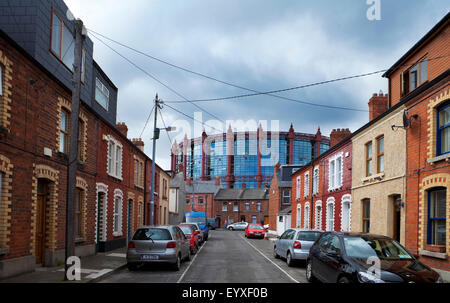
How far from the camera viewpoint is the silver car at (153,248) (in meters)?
12.8

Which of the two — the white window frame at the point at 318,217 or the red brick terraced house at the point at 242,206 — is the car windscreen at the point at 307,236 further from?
the red brick terraced house at the point at 242,206

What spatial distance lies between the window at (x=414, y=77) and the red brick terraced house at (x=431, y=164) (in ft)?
3.11

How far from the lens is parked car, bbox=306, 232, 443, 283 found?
24.7ft

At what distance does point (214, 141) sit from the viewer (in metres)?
96.3

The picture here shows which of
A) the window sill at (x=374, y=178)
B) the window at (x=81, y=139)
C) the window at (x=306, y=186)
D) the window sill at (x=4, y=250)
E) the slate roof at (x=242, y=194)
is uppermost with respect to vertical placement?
the window at (x=81, y=139)

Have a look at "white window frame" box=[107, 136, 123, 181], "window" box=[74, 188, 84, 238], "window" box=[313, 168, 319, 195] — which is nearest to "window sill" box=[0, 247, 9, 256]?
"window" box=[74, 188, 84, 238]

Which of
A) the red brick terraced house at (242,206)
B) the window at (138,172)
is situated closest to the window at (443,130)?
the window at (138,172)

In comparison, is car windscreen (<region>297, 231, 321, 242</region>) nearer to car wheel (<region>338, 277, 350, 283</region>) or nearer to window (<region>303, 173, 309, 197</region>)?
car wheel (<region>338, 277, 350, 283</region>)

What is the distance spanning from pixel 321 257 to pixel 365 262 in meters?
1.96

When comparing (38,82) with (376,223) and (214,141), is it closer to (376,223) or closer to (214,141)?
(376,223)

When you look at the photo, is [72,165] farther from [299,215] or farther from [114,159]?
[299,215]

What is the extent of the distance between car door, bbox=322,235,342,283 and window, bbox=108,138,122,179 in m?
13.3
